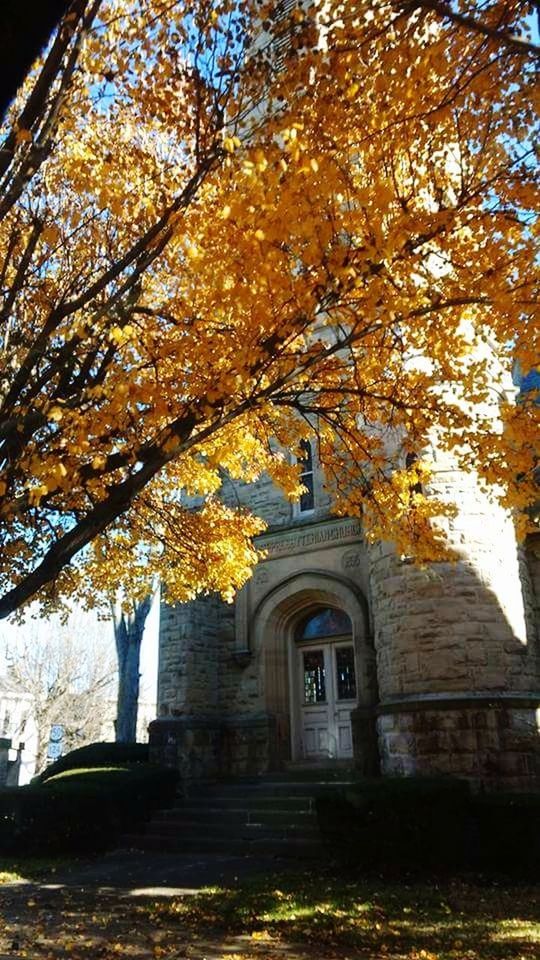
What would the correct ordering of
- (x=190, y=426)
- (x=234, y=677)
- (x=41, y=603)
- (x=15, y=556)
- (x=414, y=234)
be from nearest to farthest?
(x=190, y=426) → (x=414, y=234) → (x=15, y=556) → (x=41, y=603) → (x=234, y=677)

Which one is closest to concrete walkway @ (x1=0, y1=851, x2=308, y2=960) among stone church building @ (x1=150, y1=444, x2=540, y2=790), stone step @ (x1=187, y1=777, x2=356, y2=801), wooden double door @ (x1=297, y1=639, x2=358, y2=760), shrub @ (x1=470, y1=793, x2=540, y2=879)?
stone step @ (x1=187, y1=777, x2=356, y2=801)

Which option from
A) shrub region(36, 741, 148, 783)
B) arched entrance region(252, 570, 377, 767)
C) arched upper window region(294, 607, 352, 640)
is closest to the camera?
arched entrance region(252, 570, 377, 767)

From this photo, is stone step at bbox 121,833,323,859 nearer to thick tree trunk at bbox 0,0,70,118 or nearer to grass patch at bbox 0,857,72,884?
grass patch at bbox 0,857,72,884

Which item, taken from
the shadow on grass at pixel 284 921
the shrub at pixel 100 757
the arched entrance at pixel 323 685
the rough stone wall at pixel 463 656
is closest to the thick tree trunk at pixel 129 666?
the shrub at pixel 100 757

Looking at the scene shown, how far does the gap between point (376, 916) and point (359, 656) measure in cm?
634

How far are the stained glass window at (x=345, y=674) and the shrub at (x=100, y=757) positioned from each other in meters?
4.60

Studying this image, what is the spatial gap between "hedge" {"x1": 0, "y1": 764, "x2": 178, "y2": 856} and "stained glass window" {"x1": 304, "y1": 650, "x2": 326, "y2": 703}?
4.10 metres

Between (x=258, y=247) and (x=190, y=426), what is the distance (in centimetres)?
176

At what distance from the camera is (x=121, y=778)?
12.5m

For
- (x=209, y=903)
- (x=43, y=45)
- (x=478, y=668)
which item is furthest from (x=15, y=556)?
(x=43, y=45)

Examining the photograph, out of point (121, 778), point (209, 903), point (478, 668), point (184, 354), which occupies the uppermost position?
point (184, 354)

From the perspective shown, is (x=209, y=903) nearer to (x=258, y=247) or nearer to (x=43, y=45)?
(x=258, y=247)

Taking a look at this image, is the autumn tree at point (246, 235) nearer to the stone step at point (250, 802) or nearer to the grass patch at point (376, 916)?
the grass patch at point (376, 916)

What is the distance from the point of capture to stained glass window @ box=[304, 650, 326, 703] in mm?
14477
